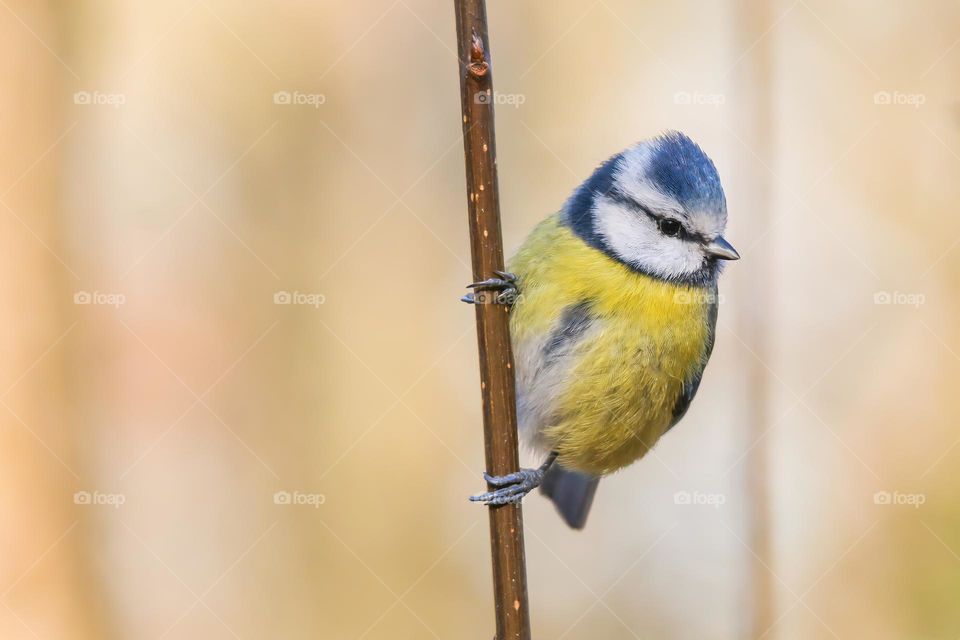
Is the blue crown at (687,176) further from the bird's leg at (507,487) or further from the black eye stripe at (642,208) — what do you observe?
the bird's leg at (507,487)

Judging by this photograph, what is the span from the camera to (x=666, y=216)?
2.16 m

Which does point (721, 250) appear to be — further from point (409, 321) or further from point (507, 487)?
point (409, 321)

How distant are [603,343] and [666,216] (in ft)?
1.30

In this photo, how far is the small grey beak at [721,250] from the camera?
2.11 metres

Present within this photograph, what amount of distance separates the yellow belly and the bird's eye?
0.14 m

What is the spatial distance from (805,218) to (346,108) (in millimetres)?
2428

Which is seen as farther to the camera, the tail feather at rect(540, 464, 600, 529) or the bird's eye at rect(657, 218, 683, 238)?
the tail feather at rect(540, 464, 600, 529)

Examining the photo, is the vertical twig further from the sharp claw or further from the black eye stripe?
the black eye stripe

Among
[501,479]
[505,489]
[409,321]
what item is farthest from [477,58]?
[409,321]

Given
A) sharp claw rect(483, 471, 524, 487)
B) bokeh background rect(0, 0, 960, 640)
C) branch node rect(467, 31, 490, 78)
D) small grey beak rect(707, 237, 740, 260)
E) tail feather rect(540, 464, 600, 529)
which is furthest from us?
bokeh background rect(0, 0, 960, 640)

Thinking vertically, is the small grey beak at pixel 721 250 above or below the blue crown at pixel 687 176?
below

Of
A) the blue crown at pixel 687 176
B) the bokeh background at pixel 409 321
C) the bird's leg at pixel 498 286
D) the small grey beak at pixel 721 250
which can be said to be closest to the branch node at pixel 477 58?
the bird's leg at pixel 498 286

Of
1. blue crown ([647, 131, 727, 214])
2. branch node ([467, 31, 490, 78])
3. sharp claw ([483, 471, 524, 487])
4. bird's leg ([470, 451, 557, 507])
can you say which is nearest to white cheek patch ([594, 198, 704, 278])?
blue crown ([647, 131, 727, 214])

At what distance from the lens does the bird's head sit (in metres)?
2.13
